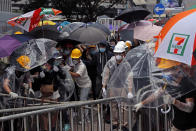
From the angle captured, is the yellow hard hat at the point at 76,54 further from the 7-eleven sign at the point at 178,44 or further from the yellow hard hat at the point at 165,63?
the 7-eleven sign at the point at 178,44

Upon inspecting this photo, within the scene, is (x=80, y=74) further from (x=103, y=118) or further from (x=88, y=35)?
(x=103, y=118)

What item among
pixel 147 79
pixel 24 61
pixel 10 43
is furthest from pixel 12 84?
pixel 147 79

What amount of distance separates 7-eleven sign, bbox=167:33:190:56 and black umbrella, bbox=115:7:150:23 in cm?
593

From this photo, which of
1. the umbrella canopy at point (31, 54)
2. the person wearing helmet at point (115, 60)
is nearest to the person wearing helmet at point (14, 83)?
the umbrella canopy at point (31, 54)

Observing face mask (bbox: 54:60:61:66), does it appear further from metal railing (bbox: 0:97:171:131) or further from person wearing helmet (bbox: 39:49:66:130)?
metal railing (bbox: 0:97:171:131)

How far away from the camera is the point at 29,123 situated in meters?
5.47

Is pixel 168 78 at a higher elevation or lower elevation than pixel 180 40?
lower

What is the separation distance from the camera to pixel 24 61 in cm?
723

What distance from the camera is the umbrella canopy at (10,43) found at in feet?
23.9

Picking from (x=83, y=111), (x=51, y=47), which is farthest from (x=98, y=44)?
(x=83, y=111)

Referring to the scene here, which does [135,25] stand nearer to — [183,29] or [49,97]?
[49,97]

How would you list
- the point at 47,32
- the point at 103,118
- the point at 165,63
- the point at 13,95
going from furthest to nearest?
the point at 47,32, the point at 13,95, the point at 103,118, the point at 165,63

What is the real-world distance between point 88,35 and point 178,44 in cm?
648

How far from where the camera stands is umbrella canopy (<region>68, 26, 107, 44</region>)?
10288mm
